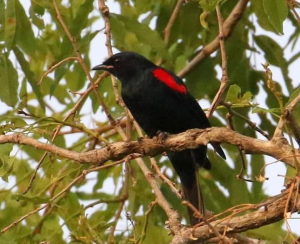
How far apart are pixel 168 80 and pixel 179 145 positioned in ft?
5.03

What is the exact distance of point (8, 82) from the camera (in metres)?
4.86

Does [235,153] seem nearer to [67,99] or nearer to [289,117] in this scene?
[67,99]

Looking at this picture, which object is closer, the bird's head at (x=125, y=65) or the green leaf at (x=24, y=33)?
the green leaf at (x=24, y=33)

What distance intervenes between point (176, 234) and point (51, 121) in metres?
0.73

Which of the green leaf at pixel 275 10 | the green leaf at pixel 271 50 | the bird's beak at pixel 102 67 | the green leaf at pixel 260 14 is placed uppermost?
the bird's beak at pixel 102 67

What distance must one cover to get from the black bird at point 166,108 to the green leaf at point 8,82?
0.56 meters

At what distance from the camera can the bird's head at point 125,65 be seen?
507cm

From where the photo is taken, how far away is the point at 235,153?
5664 mm

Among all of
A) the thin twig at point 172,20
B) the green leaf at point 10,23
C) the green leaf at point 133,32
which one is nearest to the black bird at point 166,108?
the green leaf at point 133,32

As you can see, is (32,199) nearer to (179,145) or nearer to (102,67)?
(179,145)

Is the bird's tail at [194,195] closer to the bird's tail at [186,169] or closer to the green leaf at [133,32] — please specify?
the bird's tail at [186,169]

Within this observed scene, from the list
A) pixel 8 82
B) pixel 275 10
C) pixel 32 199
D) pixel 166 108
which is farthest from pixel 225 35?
pixel 32 199

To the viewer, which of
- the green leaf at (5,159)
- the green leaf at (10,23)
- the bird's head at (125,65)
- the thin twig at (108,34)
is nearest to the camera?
the green leaf at (5,159)

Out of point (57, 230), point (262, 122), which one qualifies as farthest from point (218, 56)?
point (57, 230)
